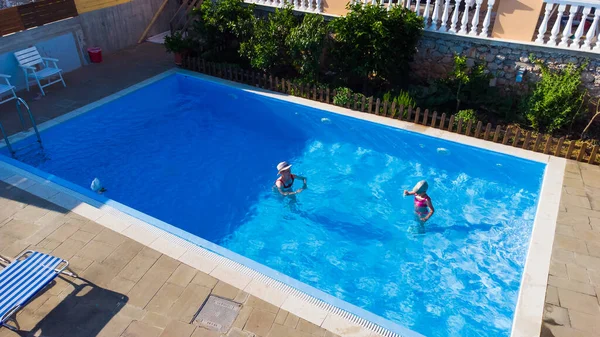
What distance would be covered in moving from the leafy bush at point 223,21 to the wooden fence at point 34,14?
4348 millimetres

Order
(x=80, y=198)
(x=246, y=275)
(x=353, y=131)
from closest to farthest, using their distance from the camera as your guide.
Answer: (x=246, y=275) → (x=80, y=198) → (x=353, y=131)

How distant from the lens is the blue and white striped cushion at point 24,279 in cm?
609

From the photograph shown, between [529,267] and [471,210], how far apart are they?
2456 millimetres

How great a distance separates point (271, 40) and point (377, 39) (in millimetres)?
3380

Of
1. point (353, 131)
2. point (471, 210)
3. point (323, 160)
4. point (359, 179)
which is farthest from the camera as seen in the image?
point (353, 131)

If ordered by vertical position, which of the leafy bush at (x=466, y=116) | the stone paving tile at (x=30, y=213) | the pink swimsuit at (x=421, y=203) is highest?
the leafy bush at (x=466, y=116)

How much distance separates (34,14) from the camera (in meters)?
14.1

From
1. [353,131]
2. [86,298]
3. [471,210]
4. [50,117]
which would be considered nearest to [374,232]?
[471,210]

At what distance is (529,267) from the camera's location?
7.61 m

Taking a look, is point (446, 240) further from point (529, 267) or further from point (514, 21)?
point (514, 21)

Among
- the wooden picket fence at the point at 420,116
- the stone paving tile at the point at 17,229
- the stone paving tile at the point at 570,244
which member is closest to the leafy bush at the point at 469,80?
the wooden picket fence at the point at 420,116

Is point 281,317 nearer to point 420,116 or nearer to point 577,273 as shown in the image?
point 577,273

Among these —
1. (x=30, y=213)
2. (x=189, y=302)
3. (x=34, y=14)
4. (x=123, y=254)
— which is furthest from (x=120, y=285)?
(x=34, y=14)

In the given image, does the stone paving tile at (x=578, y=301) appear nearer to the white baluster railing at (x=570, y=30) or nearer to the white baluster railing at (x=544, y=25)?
the white baluster railing at (x=570, y=30)
